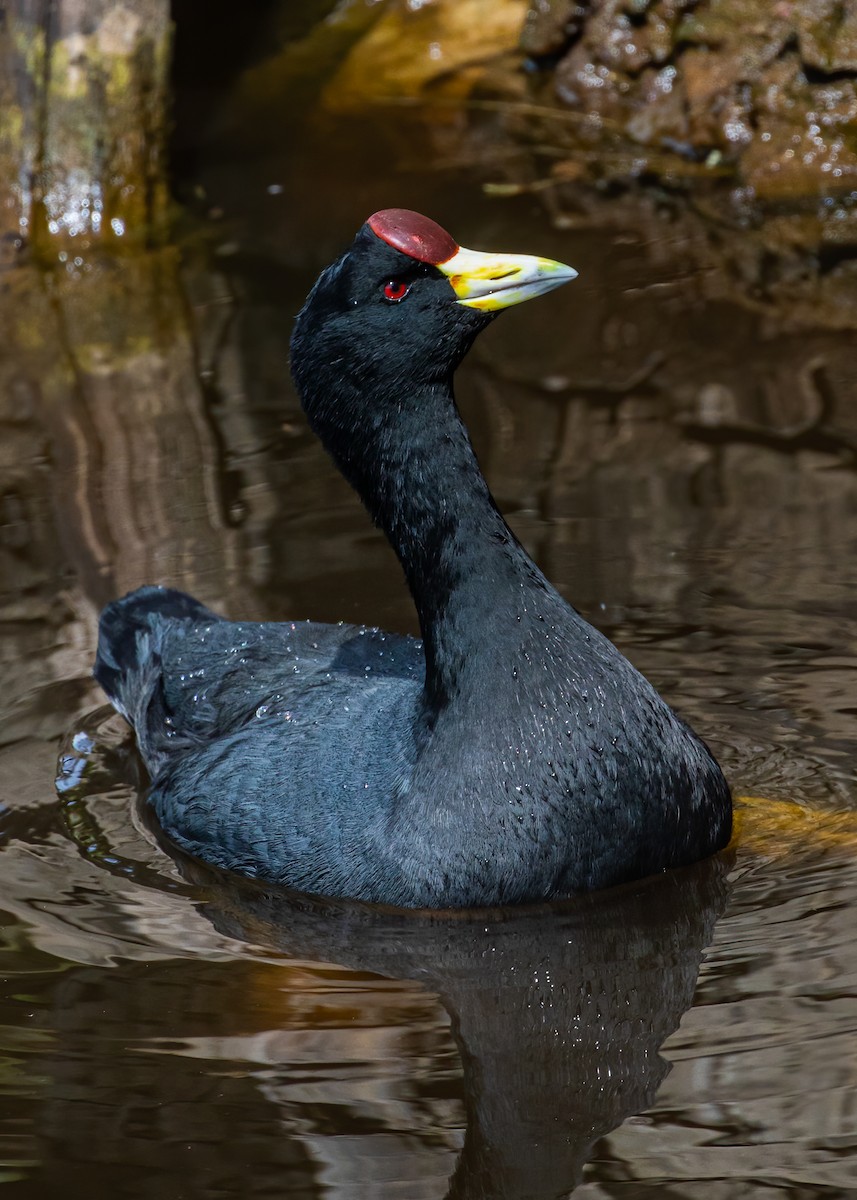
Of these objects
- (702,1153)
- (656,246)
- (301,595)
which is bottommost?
(702,1153)

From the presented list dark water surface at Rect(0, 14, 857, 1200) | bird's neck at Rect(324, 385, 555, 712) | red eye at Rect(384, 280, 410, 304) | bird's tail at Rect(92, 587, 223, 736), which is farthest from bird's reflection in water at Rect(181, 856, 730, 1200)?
red eye at Rect(384, 280, 410, 304)

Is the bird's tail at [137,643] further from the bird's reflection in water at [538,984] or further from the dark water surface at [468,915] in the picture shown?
the bird's reflection in water at [538,984]

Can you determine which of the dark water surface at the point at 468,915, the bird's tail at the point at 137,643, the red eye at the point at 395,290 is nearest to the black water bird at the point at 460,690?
the red eye at the point at 395,290

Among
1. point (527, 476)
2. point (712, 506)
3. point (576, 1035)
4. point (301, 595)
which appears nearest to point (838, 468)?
point (712, 506)

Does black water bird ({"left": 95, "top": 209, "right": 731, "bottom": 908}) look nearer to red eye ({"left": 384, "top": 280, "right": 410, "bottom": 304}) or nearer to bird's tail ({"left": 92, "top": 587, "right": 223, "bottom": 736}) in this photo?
red eye ({"left": 384, "top": 280, "right": 410, "bottom": 304})

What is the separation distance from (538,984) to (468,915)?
31 centimetres

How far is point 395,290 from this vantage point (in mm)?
4551

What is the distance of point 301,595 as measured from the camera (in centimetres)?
662

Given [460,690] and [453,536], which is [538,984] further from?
[453,536]

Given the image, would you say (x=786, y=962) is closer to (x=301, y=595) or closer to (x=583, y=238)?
(x=301, y=595)

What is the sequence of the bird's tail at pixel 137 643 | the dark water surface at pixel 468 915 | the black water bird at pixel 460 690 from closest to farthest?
the dark water surface at pixel 468 915
the black water bird at pixel 460 690
the bird's tail at pixel 137 643

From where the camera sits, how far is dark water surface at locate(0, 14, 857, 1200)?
12.5ft

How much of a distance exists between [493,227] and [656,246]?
95 cm

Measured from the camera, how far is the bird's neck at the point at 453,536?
458 cm
